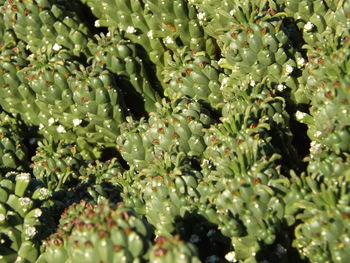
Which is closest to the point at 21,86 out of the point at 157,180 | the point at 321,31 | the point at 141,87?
the point at 141,87

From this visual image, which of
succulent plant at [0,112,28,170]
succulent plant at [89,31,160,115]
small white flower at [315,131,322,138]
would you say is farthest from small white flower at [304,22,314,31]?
succulent plant at [0,112,28,170]

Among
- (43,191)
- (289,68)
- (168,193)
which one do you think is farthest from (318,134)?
(43,191)

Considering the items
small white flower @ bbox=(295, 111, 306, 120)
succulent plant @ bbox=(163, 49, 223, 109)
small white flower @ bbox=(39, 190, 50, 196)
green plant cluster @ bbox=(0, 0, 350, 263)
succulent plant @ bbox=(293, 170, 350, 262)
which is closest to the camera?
succulent plant @ bbox=(293, 170, 350, 262)

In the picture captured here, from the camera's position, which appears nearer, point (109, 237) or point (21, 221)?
point (109, 237)

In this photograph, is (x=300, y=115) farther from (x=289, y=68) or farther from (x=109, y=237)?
(x=109, y=237)

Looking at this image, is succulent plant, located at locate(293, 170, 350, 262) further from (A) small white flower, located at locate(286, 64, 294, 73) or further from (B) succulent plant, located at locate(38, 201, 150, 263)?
(A) small white flower, located at locate(286, 64, 294, 73)

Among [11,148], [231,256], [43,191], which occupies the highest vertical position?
[231,256]

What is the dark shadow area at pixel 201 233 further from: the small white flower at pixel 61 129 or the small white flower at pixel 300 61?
the small white flower at pixel 61 129

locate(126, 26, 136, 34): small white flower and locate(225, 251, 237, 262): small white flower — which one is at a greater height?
locate(126, 26, 136, 34): small white flower
